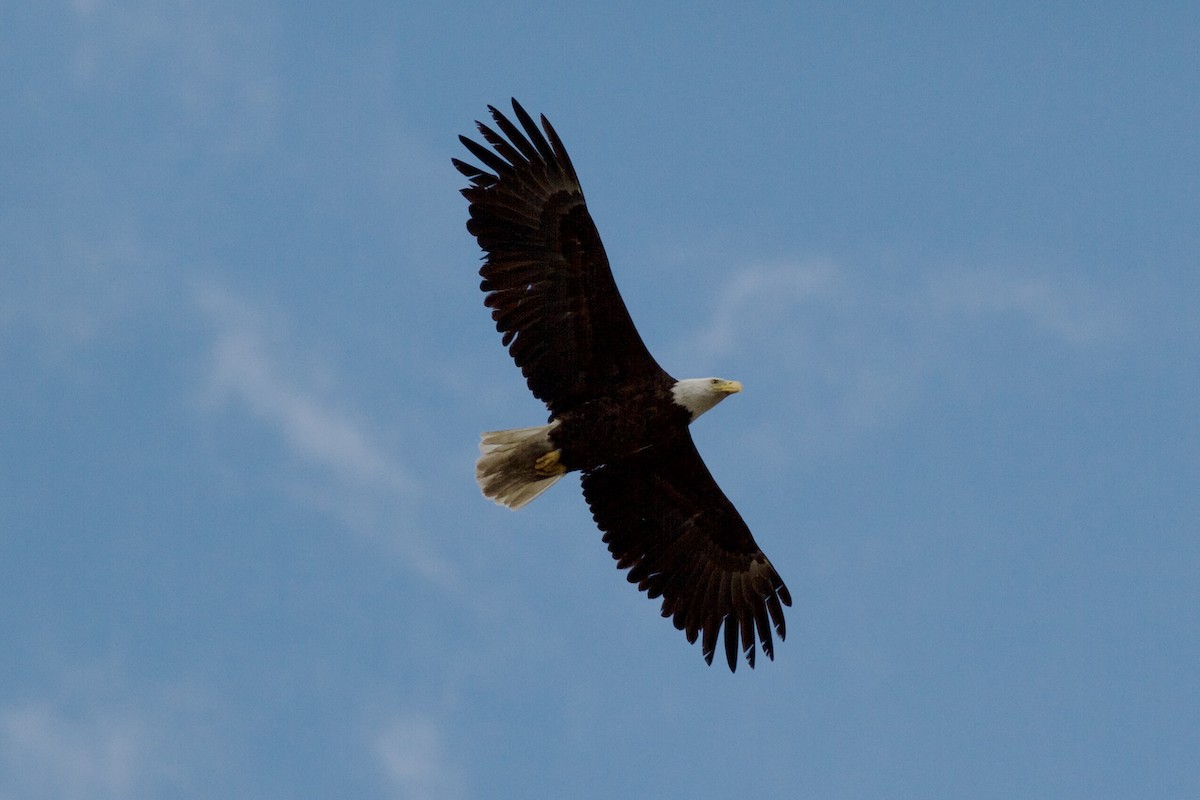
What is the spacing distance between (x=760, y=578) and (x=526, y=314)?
3.27 m

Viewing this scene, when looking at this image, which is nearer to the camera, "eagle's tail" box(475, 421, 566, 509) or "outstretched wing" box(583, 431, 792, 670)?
"eagle's tail" box(475, 421, 566, 509)

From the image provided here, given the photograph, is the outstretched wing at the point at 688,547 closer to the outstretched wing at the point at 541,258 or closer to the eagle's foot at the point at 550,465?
the eagle's foot at the point at 550,465

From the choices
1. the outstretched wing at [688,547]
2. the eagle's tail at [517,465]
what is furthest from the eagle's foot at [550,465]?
the outstretched wing at [688,547]

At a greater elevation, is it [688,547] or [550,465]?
[550,465]

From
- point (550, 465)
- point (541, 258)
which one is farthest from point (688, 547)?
point (541, 258)

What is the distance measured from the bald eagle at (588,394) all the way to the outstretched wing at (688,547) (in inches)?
0.5

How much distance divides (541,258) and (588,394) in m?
1.20

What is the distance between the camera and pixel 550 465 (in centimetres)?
1489

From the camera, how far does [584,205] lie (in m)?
14.5

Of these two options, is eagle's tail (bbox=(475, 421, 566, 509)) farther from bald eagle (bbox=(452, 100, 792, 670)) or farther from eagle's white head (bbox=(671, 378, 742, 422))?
eagle's white head (bbox=(671, 378, 742, 422))

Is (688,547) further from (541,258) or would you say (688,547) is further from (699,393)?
(541,258)

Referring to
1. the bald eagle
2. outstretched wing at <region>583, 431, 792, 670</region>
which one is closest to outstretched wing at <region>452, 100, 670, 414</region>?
the bald eagle

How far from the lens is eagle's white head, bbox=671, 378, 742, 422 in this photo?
14750mm

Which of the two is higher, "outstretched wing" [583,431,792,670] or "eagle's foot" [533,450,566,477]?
"eagle's foot" [533,450,566,477]
